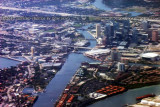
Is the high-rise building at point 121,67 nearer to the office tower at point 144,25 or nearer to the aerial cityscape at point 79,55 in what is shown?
the aerial cityscape at point 79,55

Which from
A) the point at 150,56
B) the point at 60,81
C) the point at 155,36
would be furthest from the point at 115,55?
the point at 155,36

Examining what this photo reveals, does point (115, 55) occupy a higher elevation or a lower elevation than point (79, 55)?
higher

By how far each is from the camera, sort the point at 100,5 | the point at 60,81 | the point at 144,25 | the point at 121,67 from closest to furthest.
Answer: the point at 60,81 → the point at 121,67 → the point at 144,25 → the point at 100,5

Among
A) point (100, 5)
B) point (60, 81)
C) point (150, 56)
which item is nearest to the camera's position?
point (60, 81)

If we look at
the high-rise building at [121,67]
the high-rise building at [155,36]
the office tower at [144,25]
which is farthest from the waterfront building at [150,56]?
the office tower at [144,25]

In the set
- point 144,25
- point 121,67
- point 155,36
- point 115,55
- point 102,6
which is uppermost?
point 102,6

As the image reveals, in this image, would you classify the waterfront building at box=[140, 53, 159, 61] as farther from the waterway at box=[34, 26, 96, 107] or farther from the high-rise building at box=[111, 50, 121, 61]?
the waterway at box=[34, 26, 96, 107]

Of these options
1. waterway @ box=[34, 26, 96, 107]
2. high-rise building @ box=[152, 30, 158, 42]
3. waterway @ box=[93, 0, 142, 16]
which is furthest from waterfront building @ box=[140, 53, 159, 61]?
waterway @ box=[93, 0, 142, 16]

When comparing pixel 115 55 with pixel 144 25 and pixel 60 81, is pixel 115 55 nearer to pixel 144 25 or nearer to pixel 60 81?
pixel 60 81
